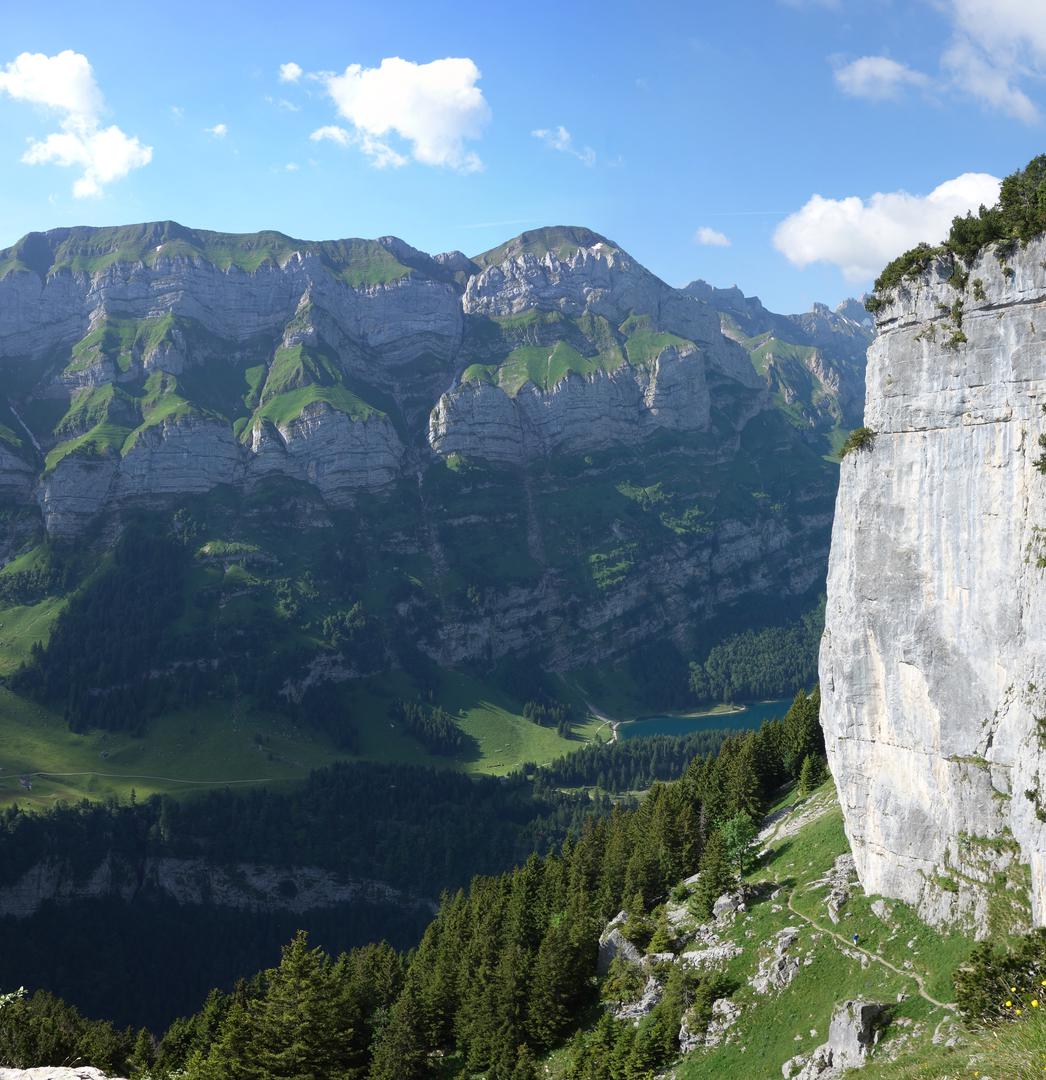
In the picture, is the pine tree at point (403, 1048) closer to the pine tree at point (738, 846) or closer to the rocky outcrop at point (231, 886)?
the pine tree at point (738, 846)

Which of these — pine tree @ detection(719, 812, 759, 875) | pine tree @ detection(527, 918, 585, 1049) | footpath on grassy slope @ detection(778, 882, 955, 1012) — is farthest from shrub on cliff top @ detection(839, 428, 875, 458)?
pine tree @ detection(527, 918, 585, 1049)

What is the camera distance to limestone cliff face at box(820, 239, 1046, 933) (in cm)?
4747

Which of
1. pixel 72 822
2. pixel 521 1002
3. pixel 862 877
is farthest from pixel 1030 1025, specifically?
pixel 72 822

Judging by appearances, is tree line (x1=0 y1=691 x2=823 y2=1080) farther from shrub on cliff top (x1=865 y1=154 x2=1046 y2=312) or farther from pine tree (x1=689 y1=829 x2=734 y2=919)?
shrub on cliff top (x1=865 y1=154 x2=1046 y2=312)

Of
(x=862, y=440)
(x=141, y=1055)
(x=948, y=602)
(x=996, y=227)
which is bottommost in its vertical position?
(x=141, y=1055)

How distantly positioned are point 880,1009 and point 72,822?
598 ft

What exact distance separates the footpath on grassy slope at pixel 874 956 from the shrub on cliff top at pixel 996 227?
40.4 meters

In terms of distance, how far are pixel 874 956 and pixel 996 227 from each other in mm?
43843

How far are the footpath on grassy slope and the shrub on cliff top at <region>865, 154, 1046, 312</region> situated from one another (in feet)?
133

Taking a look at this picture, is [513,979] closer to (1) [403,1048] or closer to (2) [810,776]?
(1) [403,1048]

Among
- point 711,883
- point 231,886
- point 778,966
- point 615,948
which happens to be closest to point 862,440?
point 778,966

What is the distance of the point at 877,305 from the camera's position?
188 feet

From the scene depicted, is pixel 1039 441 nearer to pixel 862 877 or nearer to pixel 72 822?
pixel 862 877

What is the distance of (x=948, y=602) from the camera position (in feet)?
168
